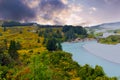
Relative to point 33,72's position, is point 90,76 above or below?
below

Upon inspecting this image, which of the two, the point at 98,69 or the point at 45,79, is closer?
the point at 45,79

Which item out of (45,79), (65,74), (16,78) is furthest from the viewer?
(65,74)

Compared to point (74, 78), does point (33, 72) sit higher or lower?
higher

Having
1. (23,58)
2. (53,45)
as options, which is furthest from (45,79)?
(53,45)

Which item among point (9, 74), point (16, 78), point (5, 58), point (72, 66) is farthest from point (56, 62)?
point (16, 78)

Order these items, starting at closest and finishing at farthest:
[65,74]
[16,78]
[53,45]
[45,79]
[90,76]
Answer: [45,79], [16,78], [90,76], [65,74], [53,45]

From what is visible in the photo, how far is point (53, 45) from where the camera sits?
5507 inches

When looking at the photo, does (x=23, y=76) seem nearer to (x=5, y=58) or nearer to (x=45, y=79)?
(x=45, y=79)

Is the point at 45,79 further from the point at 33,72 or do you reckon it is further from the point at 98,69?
the point at 98,69

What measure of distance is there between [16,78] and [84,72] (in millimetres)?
17337

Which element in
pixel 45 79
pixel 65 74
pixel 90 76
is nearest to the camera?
pixel 45 79

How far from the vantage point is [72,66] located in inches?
3155

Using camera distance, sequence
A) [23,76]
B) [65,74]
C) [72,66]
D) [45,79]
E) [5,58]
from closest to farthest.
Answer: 1. [45,79]
2. [23,76]
3. [65,74]
4. [72,66]
5. [5,58]

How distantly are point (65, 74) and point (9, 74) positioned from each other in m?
13.6
